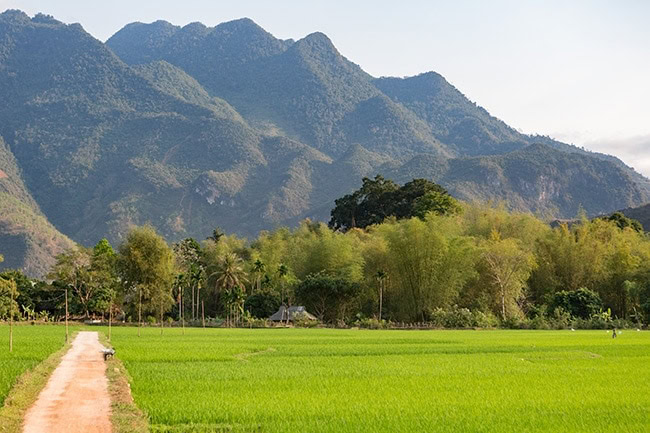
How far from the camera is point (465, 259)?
58.2 metres

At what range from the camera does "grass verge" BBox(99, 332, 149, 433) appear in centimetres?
1152

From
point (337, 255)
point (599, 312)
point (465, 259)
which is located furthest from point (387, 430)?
point (337, 255)

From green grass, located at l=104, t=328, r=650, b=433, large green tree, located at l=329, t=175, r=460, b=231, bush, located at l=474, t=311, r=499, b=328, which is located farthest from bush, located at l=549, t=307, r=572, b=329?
green grass, located at l=104, t=328, r=650, b=433

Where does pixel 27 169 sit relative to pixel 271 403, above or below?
above

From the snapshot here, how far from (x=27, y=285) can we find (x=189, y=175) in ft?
390

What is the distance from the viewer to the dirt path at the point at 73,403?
37.9ft

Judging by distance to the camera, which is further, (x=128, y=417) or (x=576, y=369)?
(x=576, y=369)

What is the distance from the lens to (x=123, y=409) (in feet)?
43.3

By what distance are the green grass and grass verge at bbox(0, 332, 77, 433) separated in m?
2.15

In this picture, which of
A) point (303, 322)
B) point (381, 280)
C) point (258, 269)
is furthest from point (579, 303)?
point (258, 269)

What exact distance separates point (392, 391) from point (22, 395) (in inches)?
317

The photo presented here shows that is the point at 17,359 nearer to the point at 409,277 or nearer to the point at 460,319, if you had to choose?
the point at 460,319

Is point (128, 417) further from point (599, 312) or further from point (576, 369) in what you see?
point (599, 312)

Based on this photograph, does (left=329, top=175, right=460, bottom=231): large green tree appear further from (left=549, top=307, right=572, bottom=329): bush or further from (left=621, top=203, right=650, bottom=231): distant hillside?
(left=621, top=203, right=650, bottom=231): distant hillside
